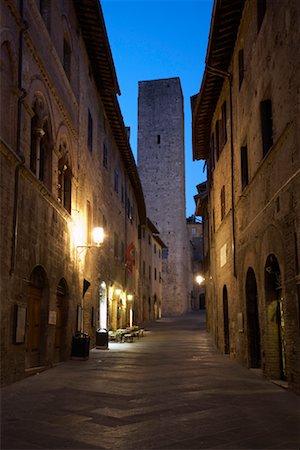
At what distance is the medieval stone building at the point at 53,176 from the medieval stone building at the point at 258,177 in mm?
4136

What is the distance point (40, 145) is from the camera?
12.2m

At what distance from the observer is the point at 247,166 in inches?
515

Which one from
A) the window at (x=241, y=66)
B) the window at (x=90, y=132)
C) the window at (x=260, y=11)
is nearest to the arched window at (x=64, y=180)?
the window at (x=90, y=132)

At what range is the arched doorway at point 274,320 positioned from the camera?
10.2m

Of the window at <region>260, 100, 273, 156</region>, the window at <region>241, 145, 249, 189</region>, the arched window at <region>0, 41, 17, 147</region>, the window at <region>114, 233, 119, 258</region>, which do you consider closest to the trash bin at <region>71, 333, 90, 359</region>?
the window at <region>241, 145, 249, 189</region>

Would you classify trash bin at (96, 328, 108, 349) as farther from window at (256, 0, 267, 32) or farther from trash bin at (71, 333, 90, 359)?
window at (256, 0, 267, 32)

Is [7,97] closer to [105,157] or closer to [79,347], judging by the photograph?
[79,347]

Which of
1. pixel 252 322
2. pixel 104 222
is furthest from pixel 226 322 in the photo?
pixel 104 222

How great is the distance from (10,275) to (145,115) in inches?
1848

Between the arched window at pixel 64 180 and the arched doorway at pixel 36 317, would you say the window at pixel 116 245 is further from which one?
the arched doorway at pixel 36 317

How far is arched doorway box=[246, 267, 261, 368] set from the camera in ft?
40.1

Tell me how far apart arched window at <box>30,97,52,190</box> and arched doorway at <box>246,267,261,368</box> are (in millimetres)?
5373

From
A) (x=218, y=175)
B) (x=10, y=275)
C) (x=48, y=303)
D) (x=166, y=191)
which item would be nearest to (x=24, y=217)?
(x=10, y=275)

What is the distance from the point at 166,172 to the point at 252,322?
136 ft
